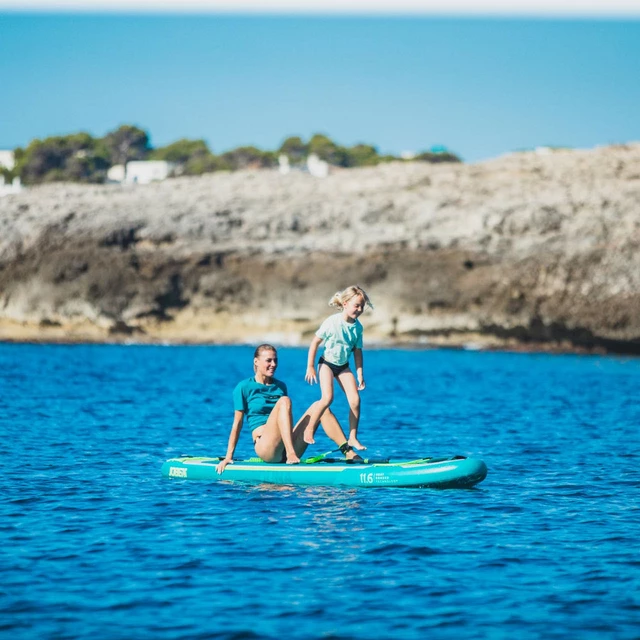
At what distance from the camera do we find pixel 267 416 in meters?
13.1

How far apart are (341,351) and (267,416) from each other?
1.20 metres

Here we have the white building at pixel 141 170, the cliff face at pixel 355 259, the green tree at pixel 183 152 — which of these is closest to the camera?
the cliff face at pixel 355 259

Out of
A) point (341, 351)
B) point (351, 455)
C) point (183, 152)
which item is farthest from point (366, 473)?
point (183, 152)

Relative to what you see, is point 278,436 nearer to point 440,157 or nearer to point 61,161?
point 440,157

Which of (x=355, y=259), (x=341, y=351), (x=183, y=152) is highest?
(x=183, y=152)

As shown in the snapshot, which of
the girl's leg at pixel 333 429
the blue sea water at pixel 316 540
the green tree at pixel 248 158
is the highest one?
the green tree at pixel 248 158

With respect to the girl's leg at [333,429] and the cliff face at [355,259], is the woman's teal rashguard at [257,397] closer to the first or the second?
the girl's leg at [333,429]

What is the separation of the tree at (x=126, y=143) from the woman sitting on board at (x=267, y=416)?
377ft

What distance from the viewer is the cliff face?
48.7m

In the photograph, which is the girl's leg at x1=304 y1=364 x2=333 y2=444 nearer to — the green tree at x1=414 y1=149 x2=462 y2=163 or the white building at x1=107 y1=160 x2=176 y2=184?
the green tree at x1=414 y1=149 x2=462 y2=163

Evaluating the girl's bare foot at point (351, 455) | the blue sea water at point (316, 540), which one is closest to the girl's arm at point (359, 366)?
the girl's bare foot at point (351, 455)

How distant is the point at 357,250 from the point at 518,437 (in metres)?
33.8

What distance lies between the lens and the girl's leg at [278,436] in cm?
1262

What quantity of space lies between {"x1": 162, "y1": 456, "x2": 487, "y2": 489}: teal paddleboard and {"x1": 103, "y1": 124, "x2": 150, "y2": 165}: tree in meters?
115
